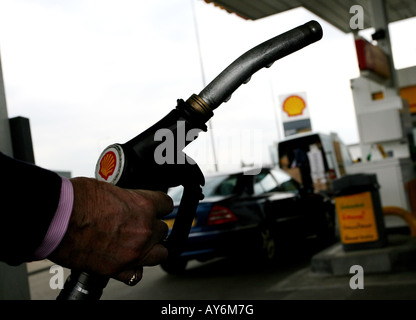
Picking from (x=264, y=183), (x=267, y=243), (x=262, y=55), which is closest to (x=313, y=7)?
(x=264, y=183)

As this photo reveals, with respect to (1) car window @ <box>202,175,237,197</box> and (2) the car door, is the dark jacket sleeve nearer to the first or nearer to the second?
(1) car window @ <box>202,175,237,197</box>

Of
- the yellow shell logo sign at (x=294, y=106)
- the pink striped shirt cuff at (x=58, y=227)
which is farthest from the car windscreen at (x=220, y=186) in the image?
the yellow shell logo sign at (x=294, y=106)

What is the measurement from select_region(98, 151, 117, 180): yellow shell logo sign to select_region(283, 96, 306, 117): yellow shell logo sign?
1848cm

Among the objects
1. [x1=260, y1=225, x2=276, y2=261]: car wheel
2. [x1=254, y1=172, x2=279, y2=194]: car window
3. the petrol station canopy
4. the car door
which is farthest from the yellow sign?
the petrol station canopy

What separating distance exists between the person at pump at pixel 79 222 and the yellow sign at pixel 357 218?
569 cm

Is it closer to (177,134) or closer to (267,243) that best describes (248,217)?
(267,243)

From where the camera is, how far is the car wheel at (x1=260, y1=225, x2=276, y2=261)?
725 centimetres

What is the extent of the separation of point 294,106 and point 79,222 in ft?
61.6

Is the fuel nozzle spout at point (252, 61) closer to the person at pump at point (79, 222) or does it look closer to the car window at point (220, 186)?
the person at pump at point (79, 222)

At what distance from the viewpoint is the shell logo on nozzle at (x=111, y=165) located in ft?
2.90

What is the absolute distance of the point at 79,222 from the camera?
80 centimetres

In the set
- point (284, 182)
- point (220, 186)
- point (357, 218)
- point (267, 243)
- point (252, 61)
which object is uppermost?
point (252, 61)
